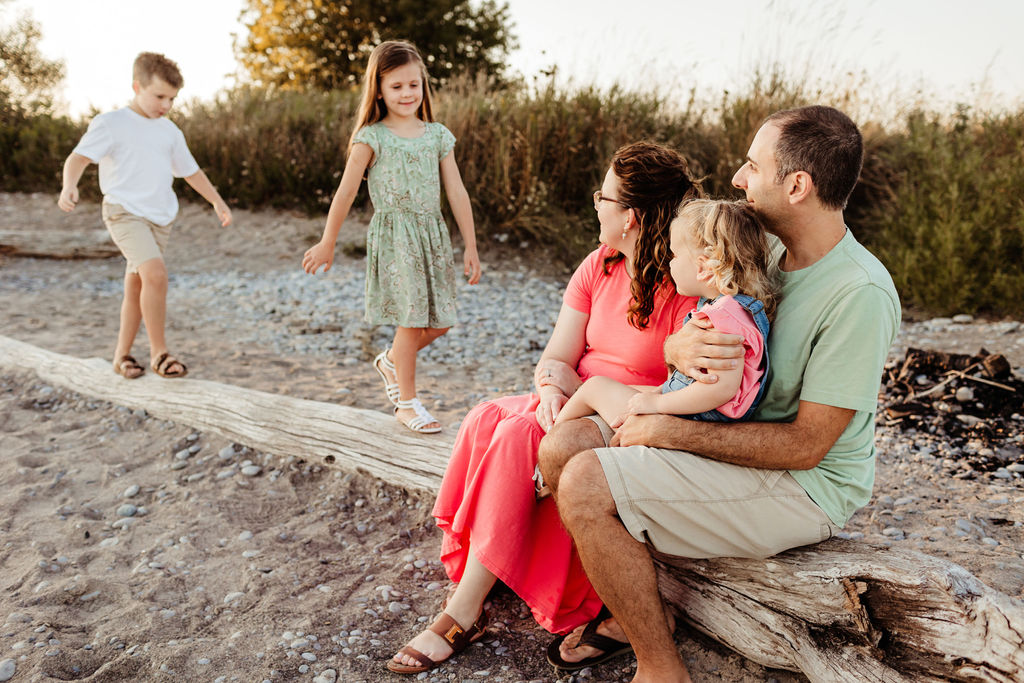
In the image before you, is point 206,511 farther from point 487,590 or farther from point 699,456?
point 699,456

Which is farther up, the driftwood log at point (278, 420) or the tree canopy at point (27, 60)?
the tree canopy at point (27, 60)

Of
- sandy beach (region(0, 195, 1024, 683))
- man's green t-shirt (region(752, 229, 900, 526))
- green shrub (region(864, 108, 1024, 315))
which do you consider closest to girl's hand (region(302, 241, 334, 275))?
sandy beach (region(0, 195, 1024, 683))

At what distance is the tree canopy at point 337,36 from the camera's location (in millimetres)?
21234

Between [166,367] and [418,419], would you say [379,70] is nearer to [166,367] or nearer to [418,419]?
[418,419]

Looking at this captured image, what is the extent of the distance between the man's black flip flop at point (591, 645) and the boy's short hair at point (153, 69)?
3.95m

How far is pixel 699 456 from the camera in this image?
2129mm

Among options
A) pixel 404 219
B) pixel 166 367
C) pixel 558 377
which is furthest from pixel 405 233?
pixel 166 367

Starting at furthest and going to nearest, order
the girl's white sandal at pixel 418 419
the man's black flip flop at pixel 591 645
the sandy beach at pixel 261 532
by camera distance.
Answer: the girl's white sandal at pixel 418 419
the sandy beach at pixel 261 532
the man's black flip flop at pixel 591 645

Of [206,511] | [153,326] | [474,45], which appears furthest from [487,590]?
[474,45]

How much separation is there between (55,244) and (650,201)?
27.7 feet

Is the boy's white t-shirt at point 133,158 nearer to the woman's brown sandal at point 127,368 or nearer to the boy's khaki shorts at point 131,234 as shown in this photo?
the boy's khaki shorts at point 131,234

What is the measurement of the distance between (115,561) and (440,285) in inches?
75.0

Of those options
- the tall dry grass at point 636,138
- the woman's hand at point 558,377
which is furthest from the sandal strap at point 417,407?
the tall dry grass at point 636,138

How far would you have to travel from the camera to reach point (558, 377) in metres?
2.58
